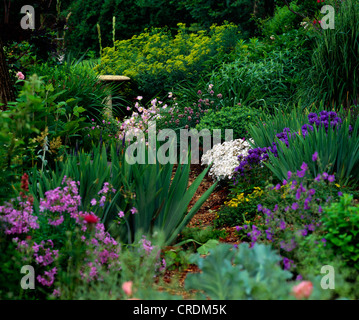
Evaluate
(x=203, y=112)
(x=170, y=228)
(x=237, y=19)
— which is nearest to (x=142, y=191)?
(x=170, y=228)

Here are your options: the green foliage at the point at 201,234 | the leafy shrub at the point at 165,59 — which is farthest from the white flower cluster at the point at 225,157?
the leafy shrub at the point at 165,59

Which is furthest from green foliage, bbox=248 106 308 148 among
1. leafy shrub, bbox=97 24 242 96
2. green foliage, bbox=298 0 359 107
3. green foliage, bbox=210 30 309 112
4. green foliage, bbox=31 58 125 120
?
leafy shrub, bbox=97 24 242 96

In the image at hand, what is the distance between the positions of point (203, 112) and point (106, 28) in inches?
440

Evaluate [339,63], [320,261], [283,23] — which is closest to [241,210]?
[320,261]

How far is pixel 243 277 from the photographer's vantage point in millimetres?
2439

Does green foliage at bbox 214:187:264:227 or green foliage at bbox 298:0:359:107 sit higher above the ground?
green foliage at bbox 298:0:359:107

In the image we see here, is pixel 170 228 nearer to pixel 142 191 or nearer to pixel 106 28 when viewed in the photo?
pixel 142 191

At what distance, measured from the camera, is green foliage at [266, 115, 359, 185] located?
4598mm

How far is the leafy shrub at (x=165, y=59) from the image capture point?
1087 cm

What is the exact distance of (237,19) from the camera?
49.4 feet

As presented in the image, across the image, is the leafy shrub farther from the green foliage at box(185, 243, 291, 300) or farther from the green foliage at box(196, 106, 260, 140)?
the green foliage at box(185, 243, 291, 300)

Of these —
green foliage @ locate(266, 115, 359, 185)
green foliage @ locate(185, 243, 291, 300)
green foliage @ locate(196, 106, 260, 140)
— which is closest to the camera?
green foliage @ locate(185, 243, 291, 300)

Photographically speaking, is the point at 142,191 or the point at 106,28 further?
the point at 106,28

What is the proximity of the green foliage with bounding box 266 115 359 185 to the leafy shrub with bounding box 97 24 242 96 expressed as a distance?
5918 mm
